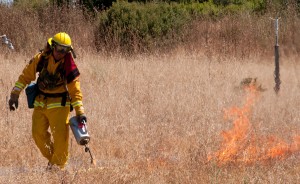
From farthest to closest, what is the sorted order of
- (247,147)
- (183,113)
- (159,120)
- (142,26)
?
1. (142,26)
2. (183,113)
3. (159,120)
4. (247,147)

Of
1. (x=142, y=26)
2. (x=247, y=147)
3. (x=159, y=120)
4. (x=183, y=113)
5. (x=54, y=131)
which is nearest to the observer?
(x=54, y=131)

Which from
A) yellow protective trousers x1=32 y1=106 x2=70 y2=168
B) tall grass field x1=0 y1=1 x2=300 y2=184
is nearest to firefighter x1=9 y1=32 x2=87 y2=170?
yellow protective trousers x1=32 y1=106 x2=70 y2=168

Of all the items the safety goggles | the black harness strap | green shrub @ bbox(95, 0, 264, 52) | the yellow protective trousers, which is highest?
the safety goggles

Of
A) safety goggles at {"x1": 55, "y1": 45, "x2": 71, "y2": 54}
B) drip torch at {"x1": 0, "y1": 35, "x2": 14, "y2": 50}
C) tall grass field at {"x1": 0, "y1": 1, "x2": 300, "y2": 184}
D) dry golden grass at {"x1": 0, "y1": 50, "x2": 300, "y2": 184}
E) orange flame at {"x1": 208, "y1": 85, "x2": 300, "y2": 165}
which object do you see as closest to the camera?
safety goggles at {"x1": 55, "y1": 45, "x2": 71, "y2": 54}

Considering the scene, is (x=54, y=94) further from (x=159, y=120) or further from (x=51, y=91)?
(x=159, y=120)

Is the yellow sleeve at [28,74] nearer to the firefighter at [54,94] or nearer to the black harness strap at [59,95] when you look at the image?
the firefighter at [54,94]

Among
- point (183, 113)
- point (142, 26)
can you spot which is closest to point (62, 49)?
point (183, 113)

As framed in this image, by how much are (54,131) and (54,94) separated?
390 millimetres

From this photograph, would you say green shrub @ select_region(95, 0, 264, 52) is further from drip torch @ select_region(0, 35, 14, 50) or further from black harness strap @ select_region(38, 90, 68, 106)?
black harness strap @ select_region(38, 90, 68, 106)

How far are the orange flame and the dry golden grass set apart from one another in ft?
0.45

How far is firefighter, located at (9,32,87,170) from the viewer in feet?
19.8

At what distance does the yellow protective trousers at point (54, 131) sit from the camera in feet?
19.9

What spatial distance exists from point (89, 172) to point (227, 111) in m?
4.46

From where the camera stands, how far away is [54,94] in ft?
20.1
